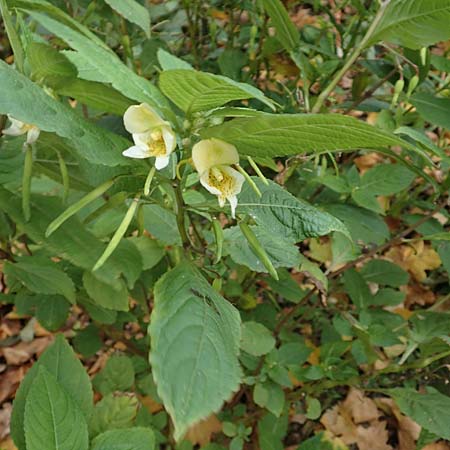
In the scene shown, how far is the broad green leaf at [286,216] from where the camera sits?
2.35ft

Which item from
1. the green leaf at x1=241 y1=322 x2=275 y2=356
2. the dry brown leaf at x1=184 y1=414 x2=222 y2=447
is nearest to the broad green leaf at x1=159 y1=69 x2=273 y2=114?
the green leaf at x1=241 y1=322 x2=275 y2=356

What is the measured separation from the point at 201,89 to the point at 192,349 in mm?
270

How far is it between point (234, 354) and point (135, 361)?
38.4 inches

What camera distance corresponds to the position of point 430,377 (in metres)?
1.35

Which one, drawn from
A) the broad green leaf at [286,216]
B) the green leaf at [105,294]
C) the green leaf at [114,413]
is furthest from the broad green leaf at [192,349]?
the green leaf at [114,413]

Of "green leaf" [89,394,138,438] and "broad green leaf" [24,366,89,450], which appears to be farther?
"green leaf" [89,394,138,438]

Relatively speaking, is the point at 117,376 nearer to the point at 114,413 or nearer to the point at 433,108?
the point at 114,413

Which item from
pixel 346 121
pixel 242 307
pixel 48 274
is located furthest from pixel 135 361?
pixel 346 121

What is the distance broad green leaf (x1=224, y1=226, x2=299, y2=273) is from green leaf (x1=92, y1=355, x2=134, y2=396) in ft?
1.80

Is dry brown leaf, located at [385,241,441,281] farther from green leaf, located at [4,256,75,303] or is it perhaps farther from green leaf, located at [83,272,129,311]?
green leaf, located at [4,256,75,303]

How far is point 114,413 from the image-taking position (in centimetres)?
116

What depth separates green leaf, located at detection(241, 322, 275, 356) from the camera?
1.20 metres

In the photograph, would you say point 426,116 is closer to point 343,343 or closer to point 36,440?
point 343,343

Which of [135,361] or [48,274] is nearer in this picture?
[48,274]
